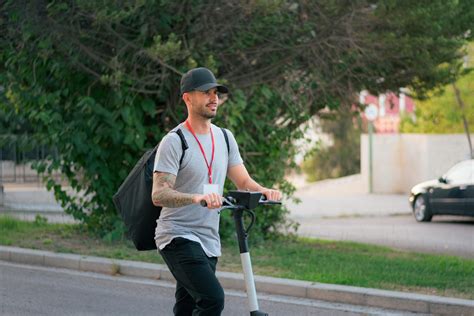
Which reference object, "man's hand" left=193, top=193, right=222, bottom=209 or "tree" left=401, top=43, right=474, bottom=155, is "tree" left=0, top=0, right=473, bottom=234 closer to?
"man's hand" left=193, top=193, right=222, bottom=209

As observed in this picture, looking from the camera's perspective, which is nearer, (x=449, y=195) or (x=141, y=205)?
(x=141, y=205)

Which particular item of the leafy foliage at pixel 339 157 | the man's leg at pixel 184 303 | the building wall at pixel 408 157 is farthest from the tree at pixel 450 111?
the man's leg at pixel 184 303

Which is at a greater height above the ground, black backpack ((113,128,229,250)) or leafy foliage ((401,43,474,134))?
leafy foliage ((401,43,474,134))

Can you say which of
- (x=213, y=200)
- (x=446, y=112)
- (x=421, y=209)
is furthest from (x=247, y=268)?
(x=446, y=112)

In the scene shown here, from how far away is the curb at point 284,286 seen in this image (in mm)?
8352

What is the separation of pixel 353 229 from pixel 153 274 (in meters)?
8.49

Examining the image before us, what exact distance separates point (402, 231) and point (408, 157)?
13604 mm

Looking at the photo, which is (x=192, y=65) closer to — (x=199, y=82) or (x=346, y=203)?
(x=199, y=82)

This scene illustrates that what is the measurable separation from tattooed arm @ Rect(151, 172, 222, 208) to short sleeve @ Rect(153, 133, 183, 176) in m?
0.03

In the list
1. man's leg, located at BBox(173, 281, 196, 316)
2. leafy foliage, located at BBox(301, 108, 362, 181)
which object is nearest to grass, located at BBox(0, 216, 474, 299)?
man's leg, located at BBox(173, 281, 196, 316)

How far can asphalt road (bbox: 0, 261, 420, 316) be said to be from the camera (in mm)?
8406

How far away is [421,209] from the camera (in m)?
20.6

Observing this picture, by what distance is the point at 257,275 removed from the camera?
9.82m

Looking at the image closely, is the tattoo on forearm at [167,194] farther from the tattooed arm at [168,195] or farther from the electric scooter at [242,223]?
the electric scooter at [242,223]
